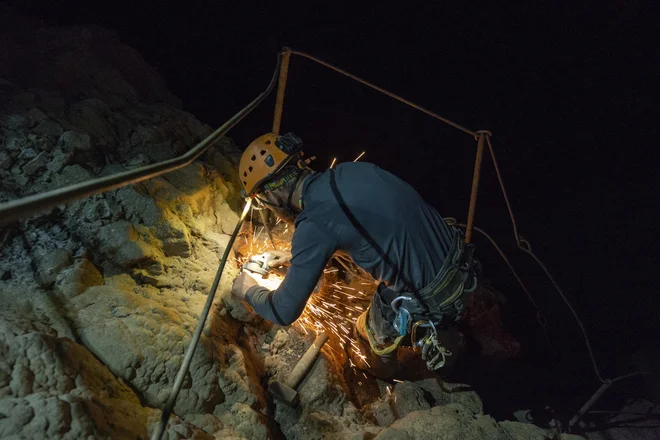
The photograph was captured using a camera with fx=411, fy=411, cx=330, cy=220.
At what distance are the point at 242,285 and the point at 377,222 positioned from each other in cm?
120

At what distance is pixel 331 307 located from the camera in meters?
4.19

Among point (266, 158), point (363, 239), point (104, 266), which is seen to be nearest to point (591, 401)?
point (363, 239)

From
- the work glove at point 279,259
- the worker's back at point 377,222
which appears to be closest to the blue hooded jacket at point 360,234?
the worker's back at point 377,222

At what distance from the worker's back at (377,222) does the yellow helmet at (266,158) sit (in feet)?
0.89

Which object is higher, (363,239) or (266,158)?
(266,158)

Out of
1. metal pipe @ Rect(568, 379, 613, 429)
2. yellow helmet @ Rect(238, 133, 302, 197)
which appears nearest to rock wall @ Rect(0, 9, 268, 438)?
yellow helmet @ Rect(238, 133, 302, 197)

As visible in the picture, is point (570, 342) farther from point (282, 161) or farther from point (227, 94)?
point (227, 94)

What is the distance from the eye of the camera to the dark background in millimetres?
6547

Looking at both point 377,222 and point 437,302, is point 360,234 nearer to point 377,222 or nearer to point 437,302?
point 377,222

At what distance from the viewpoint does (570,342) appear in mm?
6273

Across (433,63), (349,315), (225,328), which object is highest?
(433,63)

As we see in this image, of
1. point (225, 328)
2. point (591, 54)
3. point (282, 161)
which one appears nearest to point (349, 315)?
point (225, 328)

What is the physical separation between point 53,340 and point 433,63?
8.93 m

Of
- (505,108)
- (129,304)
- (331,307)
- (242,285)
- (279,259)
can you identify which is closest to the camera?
(129,304)
